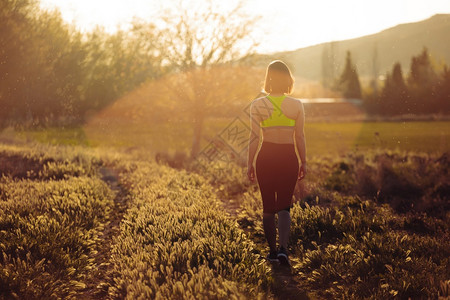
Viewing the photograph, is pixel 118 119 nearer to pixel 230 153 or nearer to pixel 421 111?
pixel 230 153

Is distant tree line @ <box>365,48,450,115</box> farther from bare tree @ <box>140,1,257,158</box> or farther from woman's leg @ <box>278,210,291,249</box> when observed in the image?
woman's leg @ <box>278,210,291,249</box>

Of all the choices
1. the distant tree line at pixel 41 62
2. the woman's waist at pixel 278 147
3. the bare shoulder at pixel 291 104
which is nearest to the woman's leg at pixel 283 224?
the woman's waist at pixel 278 147

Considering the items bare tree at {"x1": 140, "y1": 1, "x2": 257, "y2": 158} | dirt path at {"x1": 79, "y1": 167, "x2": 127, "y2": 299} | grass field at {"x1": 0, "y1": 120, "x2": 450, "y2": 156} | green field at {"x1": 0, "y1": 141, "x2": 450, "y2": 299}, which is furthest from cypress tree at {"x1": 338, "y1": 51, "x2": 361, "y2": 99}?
dirt path at {"x1": 79, "y1": 167, "x2": 127, "y2": 299}

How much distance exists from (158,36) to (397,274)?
15251 mm

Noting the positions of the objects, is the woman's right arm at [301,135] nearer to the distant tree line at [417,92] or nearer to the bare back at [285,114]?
the bare back at [285,114]

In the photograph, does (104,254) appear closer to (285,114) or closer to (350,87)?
(285,114)

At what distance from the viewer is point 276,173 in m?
4.67

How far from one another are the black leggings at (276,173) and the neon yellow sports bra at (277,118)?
0.24 meters

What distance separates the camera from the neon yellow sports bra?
4629 millimetres

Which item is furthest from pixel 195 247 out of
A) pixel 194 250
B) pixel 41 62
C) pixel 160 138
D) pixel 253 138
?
pixel 160 138

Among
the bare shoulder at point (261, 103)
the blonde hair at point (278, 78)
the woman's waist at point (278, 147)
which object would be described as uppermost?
the blonde hair at point (278, 78)

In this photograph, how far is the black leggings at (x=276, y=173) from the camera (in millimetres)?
4652

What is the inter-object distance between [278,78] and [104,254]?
3.44 metres

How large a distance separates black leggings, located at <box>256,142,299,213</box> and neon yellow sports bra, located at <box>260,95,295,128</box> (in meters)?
0.24
